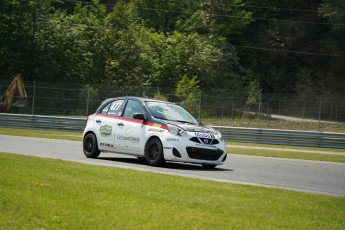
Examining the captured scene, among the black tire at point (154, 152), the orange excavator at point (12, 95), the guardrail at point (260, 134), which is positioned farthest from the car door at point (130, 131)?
the orange excavator at point (12, 95)

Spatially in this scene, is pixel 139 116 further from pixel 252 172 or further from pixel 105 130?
pixel 252 172

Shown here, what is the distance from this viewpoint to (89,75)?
5481cm

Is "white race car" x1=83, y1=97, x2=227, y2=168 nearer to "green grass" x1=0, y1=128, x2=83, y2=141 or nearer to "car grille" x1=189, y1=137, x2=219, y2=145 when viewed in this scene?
"car grille" x1=189, y1=137, x2=219, y2=145

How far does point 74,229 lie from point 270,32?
62.7m

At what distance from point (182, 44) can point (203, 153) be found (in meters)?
42.1

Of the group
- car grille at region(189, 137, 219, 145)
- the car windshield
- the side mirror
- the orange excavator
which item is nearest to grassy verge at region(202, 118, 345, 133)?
the orange excavator

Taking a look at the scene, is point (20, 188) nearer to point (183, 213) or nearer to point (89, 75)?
point (183, 213)

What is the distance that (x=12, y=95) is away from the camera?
3928 centimetres

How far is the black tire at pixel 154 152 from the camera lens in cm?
1628

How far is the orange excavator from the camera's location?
38.6 m

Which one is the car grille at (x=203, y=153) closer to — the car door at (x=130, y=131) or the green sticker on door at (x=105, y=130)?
the car door at (x=130, y=131)

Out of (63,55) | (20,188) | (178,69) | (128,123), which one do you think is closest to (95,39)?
(63,55)

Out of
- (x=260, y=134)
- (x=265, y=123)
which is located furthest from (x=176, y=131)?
(x=265, y=123)

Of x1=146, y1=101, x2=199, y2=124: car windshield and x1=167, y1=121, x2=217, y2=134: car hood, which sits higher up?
x1=146, y1=101, x2=199, y2=124: car windshield
